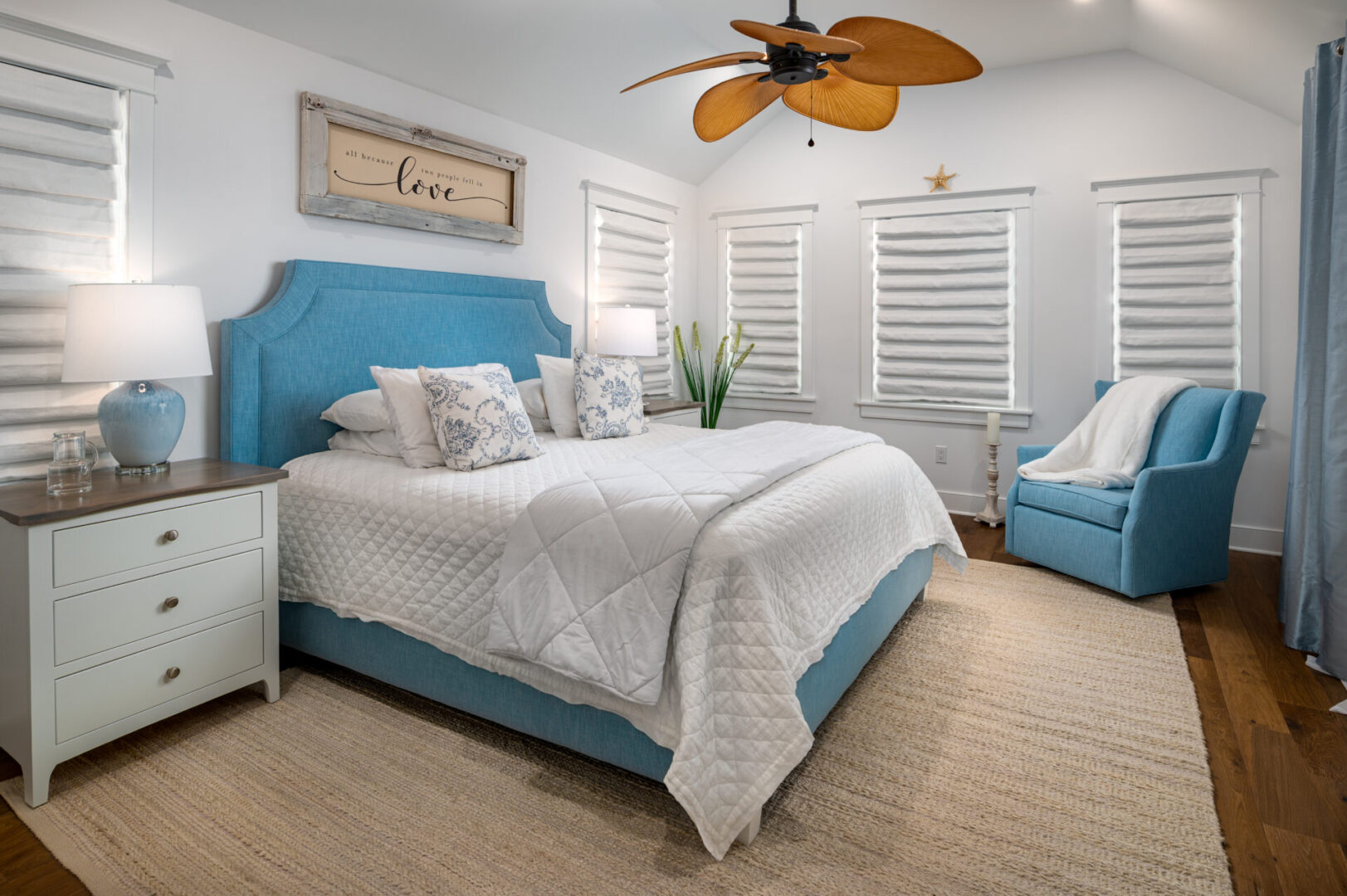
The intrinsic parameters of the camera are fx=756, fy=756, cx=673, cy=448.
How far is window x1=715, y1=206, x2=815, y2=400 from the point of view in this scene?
17.0 feet

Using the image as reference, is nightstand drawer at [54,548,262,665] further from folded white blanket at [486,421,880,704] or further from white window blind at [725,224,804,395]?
white window blind at [725,224,804,395]

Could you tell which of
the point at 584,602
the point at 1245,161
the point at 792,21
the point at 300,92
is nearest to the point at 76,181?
the point at 300,92

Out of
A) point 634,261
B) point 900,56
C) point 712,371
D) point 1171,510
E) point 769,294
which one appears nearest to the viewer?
point 900,56

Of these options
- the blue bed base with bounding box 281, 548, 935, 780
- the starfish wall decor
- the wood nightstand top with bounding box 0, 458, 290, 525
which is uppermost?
the starfish wall decor

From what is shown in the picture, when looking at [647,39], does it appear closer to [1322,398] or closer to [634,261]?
[634,261]

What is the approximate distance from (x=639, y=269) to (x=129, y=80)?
299 centimetres

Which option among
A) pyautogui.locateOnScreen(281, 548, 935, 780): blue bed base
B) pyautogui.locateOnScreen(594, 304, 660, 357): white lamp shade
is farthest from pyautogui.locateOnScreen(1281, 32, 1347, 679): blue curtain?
pyautogui.locateOnScreen(594, 304, 660, 357): white lamp shade

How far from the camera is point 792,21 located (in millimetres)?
2168

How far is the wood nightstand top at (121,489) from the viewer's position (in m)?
1.79

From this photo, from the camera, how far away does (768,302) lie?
5.32 metres

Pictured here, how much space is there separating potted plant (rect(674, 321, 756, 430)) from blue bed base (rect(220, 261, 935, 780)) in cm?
161

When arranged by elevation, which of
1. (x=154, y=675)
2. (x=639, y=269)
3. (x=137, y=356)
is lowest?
(x=154, y=675)

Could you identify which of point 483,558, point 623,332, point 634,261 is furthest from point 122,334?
point 634,261

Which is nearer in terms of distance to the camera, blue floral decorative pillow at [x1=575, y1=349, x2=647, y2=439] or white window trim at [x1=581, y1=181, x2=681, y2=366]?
blue floral decorative pillow at [x1=575, y1=349, x2=647, y2=439]
